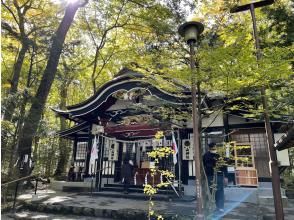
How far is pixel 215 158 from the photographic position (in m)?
6.54

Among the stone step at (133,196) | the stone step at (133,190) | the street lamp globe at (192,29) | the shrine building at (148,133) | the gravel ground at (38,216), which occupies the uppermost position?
the street lamp globe at (192,29)

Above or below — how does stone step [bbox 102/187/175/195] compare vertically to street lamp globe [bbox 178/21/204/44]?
below

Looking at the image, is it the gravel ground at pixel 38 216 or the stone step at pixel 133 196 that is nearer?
the gravel ground at pixel 38 216

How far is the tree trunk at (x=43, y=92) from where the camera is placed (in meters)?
8.17

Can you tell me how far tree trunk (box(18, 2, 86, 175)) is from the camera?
26.8ft

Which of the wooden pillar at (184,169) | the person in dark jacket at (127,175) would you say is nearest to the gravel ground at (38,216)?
the person in dark jacket at (127,175)

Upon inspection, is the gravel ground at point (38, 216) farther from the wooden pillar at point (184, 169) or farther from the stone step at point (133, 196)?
the wooden pillar at point (184, 169)

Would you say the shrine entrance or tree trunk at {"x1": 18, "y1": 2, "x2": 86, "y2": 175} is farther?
the shrine entrance

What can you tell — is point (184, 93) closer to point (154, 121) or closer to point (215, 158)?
point (154, 121)

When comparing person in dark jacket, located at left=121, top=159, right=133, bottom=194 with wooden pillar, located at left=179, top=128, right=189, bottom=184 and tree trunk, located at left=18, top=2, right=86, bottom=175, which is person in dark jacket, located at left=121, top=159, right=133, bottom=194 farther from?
tree trunk, located at left=18, top=2, right=86, bottom=175

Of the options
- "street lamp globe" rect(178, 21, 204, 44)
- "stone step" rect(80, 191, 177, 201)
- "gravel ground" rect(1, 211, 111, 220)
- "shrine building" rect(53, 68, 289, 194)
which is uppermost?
"street lamp globe" rect(178, 21, 204, 44)

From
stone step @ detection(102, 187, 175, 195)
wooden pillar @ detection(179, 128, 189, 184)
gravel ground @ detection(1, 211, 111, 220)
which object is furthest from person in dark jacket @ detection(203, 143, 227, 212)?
gravel ground @ detection(1, 211, 111, 220)

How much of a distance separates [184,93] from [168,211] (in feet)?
11.9

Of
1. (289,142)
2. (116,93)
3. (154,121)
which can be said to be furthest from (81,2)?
(289,142)
